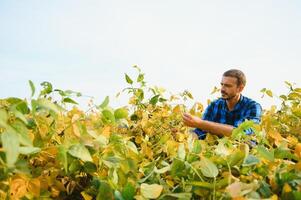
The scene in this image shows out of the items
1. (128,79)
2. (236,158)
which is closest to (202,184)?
(236,158)

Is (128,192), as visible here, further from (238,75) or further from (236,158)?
(238,75)

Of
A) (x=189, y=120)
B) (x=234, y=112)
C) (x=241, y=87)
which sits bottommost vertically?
(x=234, y=112)

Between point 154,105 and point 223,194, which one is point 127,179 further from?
point 154,105

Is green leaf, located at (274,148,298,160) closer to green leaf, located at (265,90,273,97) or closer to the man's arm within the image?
the man's arm

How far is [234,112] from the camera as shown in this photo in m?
4.07

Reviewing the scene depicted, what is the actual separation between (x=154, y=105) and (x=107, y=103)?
1992 millimetres

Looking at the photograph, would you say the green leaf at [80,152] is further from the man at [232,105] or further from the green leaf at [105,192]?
the man at [232,105]

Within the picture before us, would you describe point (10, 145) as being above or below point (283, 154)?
above

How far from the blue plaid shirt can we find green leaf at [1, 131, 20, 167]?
307 centimetres

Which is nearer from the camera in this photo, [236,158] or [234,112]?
[236,158]

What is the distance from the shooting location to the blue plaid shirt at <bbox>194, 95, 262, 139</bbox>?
389 centimetres

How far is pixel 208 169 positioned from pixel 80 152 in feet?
1.11

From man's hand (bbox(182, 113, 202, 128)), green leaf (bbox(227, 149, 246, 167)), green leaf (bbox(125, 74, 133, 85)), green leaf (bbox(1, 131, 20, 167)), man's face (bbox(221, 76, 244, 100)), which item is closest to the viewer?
green leaf (bbox(1, 131, 20, 167))

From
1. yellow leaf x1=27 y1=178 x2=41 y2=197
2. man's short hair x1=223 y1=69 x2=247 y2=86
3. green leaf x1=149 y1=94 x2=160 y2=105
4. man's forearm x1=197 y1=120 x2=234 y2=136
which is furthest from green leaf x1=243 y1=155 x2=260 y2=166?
man's short hair x1=223 y1=69 x2=247 y2=86
